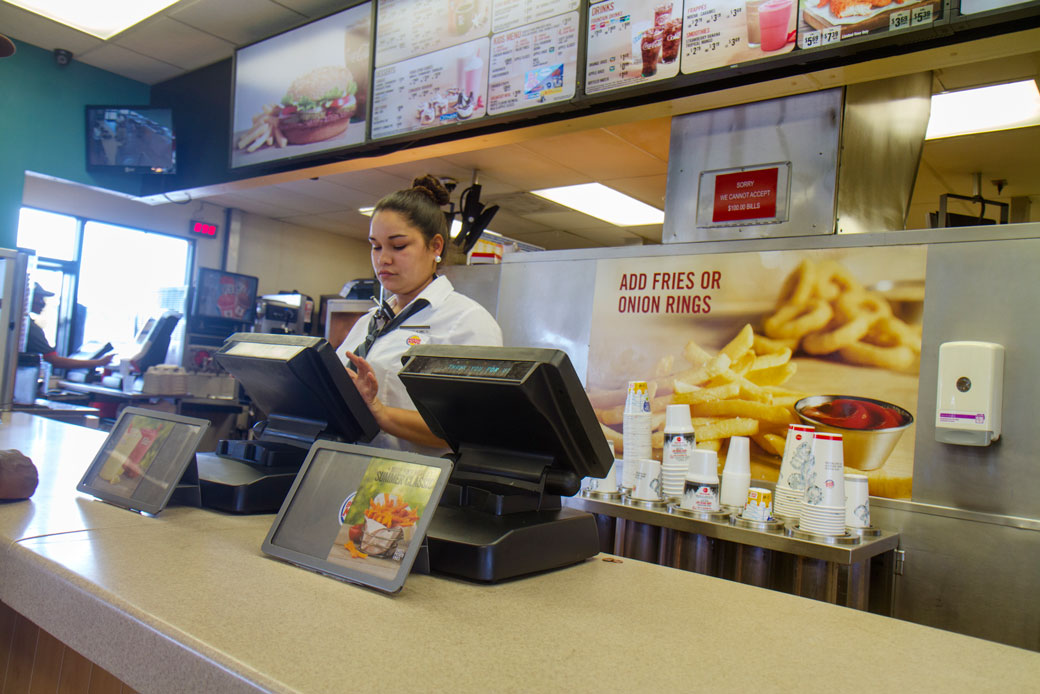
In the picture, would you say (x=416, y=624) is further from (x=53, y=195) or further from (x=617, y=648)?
(x=53, y=195)

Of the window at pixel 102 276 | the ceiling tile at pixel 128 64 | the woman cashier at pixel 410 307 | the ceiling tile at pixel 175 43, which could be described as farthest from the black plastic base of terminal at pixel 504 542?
the window at pixel 102 276

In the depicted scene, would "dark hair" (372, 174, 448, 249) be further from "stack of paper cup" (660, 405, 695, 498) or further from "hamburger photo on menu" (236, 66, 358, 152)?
"hamburger photo on menu" (236, 66, 358, 152)

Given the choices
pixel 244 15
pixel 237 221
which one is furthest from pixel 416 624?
pixel 237 221

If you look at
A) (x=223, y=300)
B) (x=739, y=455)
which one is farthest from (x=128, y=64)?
(x=739, y=455)

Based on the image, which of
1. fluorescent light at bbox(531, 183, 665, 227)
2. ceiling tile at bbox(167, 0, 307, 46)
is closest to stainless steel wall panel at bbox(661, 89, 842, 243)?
ceiling tile at bbox(167, 0, 307, 46)

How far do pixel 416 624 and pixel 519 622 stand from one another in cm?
13

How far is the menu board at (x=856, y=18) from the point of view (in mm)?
2057

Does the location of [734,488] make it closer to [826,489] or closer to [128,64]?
[826,489]

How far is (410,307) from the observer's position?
6.56 feet

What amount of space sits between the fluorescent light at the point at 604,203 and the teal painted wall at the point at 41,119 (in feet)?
11.0

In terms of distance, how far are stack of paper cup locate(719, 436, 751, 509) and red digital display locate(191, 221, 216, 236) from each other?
23.4 ft

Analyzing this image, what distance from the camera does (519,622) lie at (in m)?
0.89

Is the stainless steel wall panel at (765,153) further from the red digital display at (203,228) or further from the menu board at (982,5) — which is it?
the red digital display at (203,228)

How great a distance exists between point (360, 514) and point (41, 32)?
5014 millimetres
